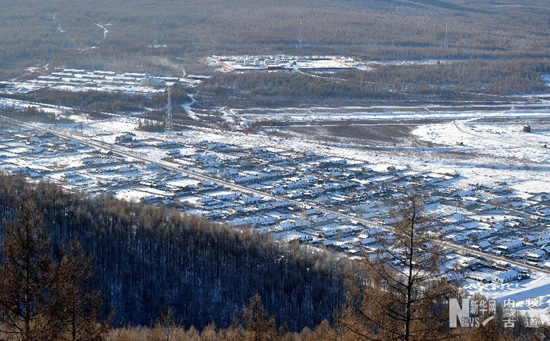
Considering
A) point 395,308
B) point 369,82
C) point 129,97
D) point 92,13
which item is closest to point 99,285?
point 395,308

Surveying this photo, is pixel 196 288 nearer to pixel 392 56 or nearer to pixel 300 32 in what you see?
pixel 392 56

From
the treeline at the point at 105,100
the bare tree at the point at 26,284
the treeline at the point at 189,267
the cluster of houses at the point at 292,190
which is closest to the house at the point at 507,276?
the cluster of houses at the point at 292,190

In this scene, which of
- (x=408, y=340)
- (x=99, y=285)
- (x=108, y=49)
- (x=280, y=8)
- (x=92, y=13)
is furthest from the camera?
(x=280, y=8)

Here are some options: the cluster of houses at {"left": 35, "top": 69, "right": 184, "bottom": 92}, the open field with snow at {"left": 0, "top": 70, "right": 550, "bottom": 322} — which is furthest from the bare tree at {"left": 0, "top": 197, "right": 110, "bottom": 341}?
the cluster of houses at {"left": 35, "top": 69, "right": 184, "bottom": 92}

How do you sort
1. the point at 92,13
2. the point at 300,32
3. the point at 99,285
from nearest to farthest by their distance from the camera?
the point at 99,285, the point at 300,32, the point at 92,13

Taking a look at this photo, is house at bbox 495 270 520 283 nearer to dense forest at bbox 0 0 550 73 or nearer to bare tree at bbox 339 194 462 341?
bare tree at bbox 339 194 462 341

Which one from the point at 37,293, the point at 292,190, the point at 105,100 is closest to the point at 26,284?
the point at 37,293

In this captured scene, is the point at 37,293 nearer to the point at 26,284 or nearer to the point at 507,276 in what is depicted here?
the point at 26,284
